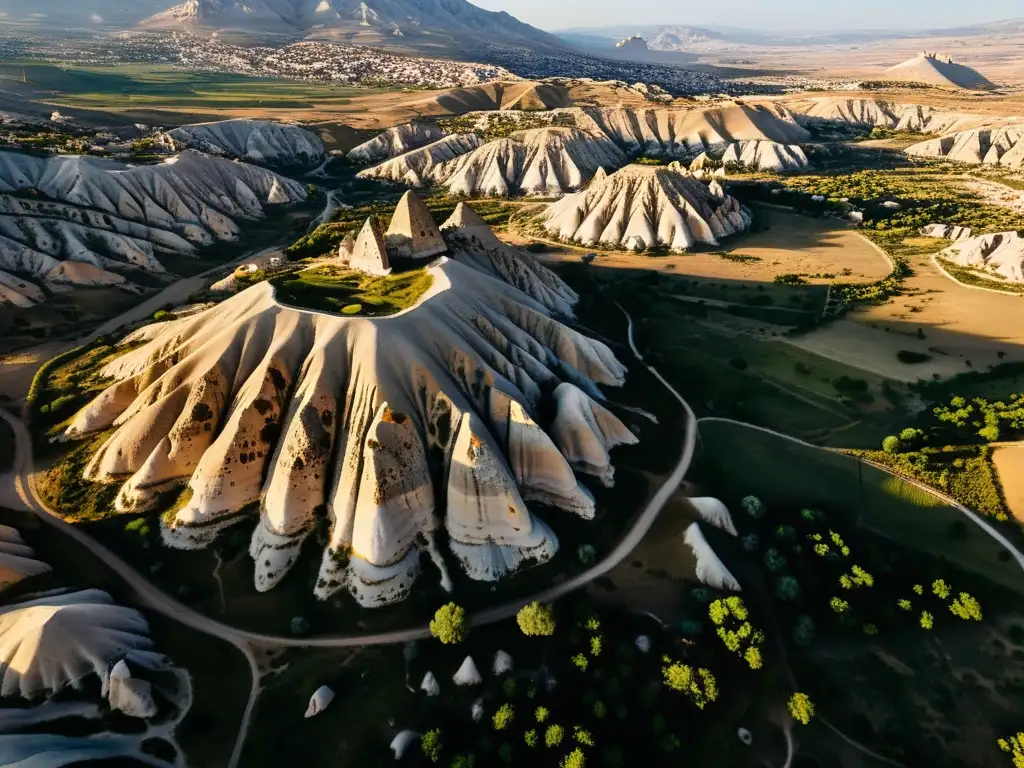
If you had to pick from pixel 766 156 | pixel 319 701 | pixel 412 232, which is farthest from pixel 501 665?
pixel 766 156

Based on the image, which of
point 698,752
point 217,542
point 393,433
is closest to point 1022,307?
point 698,752

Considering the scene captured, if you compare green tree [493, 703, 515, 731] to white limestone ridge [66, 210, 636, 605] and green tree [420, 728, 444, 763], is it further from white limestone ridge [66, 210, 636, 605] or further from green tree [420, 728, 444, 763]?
white limestone ridge [66, 210, 636, 605]

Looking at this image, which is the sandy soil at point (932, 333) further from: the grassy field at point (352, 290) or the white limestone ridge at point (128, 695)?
the white limestone ridge at point (128, 695)

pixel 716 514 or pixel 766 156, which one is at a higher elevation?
pixel 766 156

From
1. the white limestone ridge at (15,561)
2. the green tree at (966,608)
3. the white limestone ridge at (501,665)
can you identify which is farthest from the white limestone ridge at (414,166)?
the green tree at (966,608)

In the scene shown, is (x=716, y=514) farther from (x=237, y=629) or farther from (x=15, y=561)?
(x=15, y=561)
